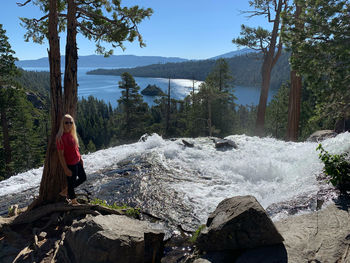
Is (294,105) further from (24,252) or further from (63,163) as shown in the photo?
(24,252)

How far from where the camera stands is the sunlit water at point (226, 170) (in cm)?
775

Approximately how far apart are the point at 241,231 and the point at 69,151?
3.70 meters

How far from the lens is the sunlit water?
7.75 meters

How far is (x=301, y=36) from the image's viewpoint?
8586 millimetres

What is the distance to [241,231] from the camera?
13.5 feet

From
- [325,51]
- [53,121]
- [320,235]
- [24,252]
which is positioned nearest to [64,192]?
[24,252]

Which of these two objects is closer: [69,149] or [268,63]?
[69,149]

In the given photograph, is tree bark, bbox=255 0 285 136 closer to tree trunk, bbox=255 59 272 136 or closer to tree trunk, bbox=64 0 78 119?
tree trunk, bbox=255 59 272 136

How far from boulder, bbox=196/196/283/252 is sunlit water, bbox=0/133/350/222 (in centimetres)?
207

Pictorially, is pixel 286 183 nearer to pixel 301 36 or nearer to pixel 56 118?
pixel 301 36

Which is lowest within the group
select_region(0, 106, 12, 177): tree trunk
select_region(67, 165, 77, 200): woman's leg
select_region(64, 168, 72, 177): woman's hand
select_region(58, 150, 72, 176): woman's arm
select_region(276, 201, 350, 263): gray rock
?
select_region(0, 106, 12, 177): tree trunk

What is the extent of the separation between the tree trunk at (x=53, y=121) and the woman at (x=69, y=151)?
1.58ft

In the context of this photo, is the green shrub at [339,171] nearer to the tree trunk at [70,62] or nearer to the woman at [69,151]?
the woman at [69,151]

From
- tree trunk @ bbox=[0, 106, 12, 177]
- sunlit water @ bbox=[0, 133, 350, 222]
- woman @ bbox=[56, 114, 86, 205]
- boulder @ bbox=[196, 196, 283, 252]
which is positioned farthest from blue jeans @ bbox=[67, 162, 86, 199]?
tree trunk @ bbox=[0, 106, 12, 177]
